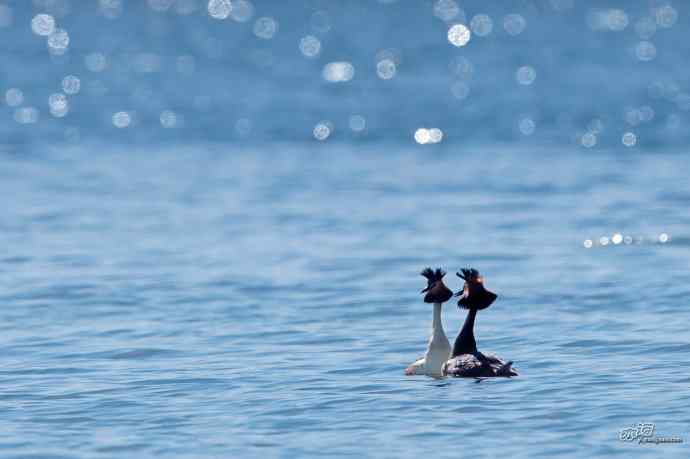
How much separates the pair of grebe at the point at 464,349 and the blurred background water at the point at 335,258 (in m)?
Answer: 0.25

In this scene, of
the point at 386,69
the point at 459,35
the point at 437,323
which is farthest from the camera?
the point at 459,35

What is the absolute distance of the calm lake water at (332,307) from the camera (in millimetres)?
14992

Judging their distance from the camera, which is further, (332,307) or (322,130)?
(322,130)

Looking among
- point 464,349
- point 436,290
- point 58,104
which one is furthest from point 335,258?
point 58,104

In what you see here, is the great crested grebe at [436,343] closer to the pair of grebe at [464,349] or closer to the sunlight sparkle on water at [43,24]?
the pair of grebe at [464,349]

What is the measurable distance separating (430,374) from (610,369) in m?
1.81

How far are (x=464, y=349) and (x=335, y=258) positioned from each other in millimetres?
10418

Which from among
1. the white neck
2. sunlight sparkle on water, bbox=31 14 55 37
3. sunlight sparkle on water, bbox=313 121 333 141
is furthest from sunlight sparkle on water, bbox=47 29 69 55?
the white neck

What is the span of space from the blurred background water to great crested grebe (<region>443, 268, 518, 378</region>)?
0.70 feet

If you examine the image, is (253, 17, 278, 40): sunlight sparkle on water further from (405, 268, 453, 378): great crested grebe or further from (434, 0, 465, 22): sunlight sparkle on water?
(405, 268, 453, 378): great crested grebe

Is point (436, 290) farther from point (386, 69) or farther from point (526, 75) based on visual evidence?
point (386, 69)

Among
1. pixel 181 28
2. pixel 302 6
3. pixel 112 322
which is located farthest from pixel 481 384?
pixel 302 6

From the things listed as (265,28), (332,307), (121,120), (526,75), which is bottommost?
(332,307)

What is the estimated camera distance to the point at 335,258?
27.2m
